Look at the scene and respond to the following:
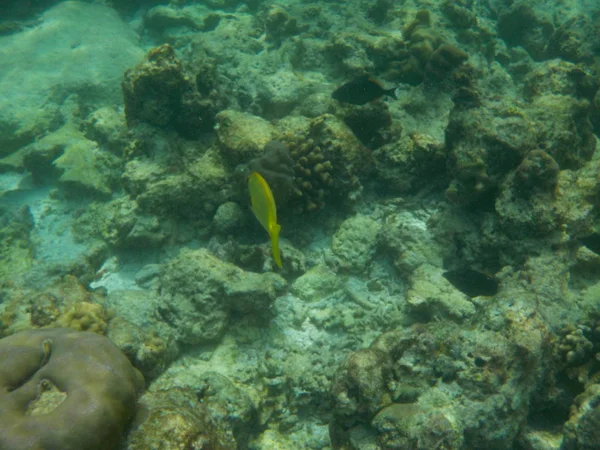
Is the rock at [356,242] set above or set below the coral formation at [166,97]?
below

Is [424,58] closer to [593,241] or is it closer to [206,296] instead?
[593,241]

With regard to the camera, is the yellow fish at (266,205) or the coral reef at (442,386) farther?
the coral reef at (442,386)

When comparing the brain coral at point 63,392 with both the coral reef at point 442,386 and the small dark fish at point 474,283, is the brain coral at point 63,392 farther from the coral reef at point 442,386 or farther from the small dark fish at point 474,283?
the small dark fish at point 474,283

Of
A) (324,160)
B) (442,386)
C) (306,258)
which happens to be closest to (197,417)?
(442,386)

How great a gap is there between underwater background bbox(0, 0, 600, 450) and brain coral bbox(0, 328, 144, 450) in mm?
12

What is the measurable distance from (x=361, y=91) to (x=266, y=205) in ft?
12.7

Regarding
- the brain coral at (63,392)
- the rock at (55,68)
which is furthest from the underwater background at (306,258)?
the rock at (55,68)

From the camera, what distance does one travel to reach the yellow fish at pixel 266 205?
2227 mm

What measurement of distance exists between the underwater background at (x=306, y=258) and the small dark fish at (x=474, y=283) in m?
0.02

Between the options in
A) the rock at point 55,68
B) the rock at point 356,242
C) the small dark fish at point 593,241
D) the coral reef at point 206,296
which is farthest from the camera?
the rock at point 55,68

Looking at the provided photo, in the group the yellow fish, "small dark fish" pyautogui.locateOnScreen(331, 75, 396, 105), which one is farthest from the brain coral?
"small dark fish" pyautogui.locateOnScreen(331, 75, 396, 105)

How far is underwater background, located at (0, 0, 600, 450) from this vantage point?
9.45ft

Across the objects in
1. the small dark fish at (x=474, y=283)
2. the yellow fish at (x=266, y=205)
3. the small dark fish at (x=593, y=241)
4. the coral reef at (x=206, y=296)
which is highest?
the yellow fish at (x=266, y=205)

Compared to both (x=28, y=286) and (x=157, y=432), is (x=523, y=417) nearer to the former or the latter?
(x=157, y=432)
